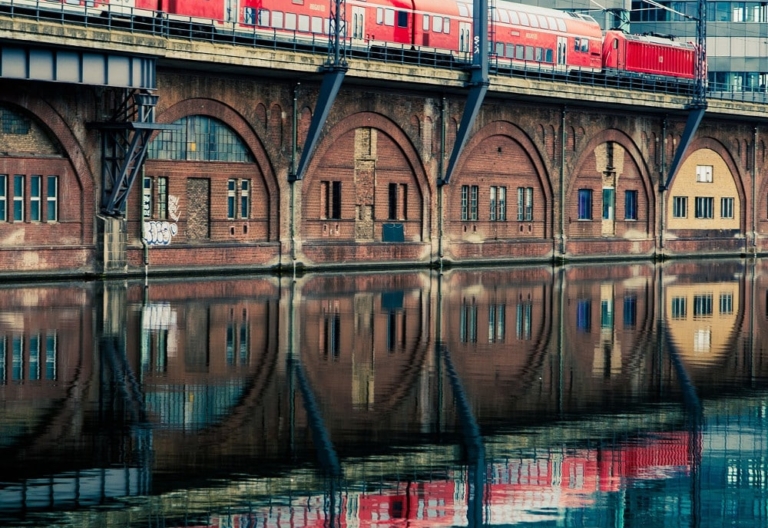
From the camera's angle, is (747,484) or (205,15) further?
(205,15)

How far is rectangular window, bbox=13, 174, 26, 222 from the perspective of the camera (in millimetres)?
40531

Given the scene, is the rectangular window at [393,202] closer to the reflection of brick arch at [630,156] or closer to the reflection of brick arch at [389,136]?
the reflection of brick arch at [389,136]

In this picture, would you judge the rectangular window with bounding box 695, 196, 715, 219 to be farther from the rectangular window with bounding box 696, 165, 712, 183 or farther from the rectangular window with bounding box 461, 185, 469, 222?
the rectangular window with bounding box 461, 185, 469, 222

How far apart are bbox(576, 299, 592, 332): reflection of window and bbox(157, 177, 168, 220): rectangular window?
1455cm

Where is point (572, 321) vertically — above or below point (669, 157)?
below

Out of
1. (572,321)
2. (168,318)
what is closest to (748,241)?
(572,321)

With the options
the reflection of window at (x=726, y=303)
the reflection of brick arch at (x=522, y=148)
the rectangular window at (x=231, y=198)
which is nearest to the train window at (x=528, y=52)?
the reflection of brick arch at (x=522, y=148)

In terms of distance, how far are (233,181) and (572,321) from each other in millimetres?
19441

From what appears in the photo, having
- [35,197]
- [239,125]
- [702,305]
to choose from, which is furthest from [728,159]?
[35,197]

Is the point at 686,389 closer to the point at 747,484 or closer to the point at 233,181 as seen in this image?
the point at 747,484

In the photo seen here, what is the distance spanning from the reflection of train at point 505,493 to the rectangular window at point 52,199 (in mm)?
29099

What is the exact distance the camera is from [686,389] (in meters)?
19.7

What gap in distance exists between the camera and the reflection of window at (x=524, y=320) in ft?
88.4

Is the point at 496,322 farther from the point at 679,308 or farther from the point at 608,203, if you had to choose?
the point at 608,203
